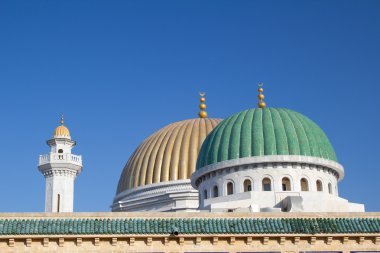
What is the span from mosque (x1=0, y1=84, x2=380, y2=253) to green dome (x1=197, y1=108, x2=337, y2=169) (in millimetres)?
61

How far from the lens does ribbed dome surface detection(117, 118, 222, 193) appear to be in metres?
51.2

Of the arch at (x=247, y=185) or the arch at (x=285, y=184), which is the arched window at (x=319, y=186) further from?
the arch at (x=247, y=185)

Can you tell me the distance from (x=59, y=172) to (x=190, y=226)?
30572 millimetres

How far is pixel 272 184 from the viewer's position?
121 feet

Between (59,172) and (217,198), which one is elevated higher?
(59,172)

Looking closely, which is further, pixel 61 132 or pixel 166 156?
pixel 61 132

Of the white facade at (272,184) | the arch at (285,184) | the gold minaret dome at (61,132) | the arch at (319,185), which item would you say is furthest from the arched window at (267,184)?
the gold minaret dome at (61,132)

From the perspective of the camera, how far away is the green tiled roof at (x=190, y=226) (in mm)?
24781

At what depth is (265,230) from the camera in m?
25.2

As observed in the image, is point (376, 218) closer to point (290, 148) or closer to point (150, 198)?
point (290, 148)

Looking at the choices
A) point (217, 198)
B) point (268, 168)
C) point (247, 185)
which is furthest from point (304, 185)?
point (217, 198)

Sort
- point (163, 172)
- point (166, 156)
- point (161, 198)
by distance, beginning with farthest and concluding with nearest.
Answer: point (166, 156) → point (163, 172) → point (161, 198)

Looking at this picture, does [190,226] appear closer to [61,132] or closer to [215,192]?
[215,192]

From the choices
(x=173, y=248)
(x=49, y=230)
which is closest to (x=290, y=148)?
(x=173, y=248)
